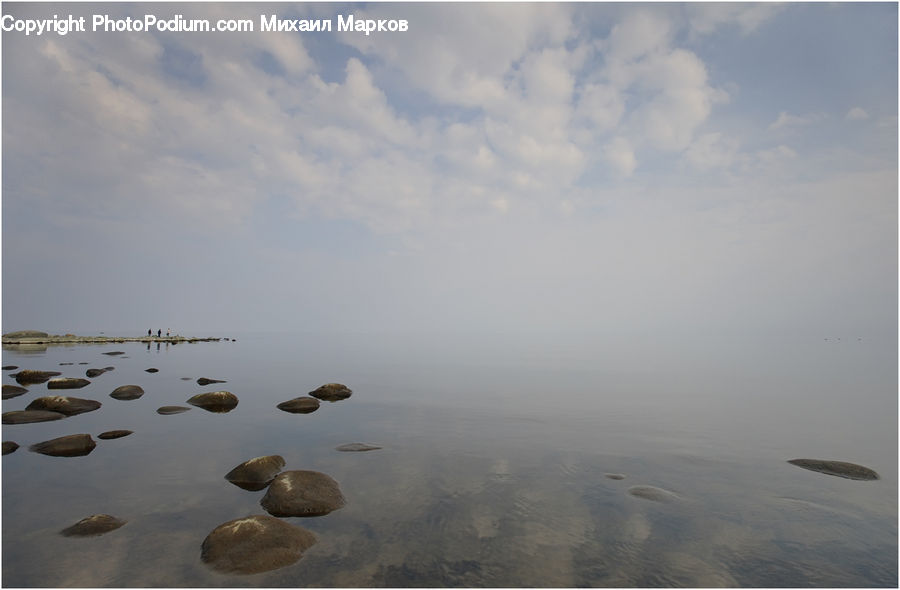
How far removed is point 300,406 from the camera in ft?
94.6

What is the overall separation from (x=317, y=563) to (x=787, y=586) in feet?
34.3

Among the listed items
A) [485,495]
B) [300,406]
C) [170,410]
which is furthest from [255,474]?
[170,410]

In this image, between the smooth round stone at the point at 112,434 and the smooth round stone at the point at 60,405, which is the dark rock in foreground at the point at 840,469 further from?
the smooth round stone at the point at 60,405

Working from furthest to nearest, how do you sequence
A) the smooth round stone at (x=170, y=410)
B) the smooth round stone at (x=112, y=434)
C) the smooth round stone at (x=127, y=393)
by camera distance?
the smooth round stone at (x=127, y=393)
the smooth round stone at (x=170, y=410)
the smooth round stone at (x=112, y=434)

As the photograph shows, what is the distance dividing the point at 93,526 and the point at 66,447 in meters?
9.27

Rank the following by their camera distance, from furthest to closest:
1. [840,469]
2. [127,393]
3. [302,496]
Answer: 1. [127,393]
2. [840,469]
3. [302,496]

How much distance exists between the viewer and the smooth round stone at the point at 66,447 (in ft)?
56.1

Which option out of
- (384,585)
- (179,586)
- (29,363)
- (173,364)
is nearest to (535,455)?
(384,585)

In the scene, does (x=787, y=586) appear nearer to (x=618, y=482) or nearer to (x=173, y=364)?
(x=618, y=482)

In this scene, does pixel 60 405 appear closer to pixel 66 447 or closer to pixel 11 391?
pixel 66 447

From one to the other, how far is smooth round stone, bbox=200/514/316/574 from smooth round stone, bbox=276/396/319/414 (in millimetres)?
18219

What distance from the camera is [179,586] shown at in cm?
862

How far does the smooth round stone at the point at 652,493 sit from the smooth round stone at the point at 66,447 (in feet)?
70.6

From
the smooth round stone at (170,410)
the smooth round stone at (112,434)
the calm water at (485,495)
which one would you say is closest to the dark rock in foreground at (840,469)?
the calm water at (485,495)
